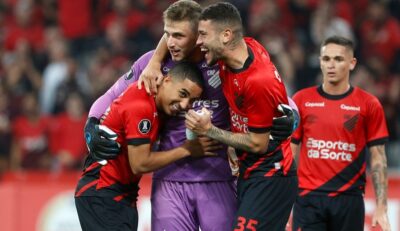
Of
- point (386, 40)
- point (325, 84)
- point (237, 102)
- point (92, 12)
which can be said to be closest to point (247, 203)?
point (237, 102)

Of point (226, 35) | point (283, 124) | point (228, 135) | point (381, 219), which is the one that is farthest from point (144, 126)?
point (381, 219)

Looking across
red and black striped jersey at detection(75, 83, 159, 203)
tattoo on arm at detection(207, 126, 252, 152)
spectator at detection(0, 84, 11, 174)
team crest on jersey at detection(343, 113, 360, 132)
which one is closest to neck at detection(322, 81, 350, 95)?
team crest on jersey at detection(343, 113, 360, 132)

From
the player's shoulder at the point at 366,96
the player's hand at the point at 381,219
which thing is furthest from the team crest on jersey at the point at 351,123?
the player's hand at the point at 381,219

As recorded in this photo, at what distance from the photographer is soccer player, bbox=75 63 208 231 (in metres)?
6.55

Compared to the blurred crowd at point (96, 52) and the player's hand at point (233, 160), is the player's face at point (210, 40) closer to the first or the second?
the player's hand at point (233, 160)

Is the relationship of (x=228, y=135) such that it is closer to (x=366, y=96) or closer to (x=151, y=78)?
(x=151, y=78)

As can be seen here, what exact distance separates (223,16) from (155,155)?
1095 mm

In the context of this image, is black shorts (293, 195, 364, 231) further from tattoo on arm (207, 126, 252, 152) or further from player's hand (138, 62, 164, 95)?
player's hand (138, 62, 164, 95)

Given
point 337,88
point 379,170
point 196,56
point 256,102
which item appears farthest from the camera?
point 337,88

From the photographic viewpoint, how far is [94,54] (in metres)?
14.0

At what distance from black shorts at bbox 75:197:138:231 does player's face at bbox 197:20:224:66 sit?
1269 mm

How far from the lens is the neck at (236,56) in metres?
6.48

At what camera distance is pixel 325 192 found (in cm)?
770

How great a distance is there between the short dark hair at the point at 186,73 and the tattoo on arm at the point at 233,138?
0.42 meters
